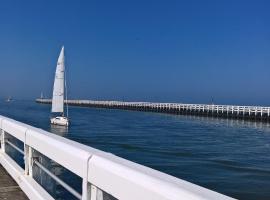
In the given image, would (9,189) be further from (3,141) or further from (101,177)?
(101,177)

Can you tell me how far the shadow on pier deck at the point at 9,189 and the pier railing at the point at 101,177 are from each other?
91 mm

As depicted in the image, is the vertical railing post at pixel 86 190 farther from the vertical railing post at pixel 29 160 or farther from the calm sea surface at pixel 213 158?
the vertical railing post at pixel 29 160

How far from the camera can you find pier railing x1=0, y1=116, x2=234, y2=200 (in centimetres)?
250

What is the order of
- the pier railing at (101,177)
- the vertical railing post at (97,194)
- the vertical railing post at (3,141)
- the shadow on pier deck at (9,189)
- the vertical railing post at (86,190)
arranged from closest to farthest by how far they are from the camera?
1. the pier railing at (101,177)
2. the vertical railing post at (97,194)
3. the vertical railing post at (86,190)
4. the shadow on pier deck at (9,189)
5. the vertical railing post at (3,141)

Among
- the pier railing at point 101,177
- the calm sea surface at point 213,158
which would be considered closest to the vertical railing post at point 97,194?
the pier railing at point 101,177

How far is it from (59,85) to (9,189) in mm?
54713

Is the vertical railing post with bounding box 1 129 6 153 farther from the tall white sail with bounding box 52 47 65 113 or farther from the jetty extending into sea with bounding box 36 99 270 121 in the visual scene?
the jetty extending into sea with bounding box 36 99 270 121

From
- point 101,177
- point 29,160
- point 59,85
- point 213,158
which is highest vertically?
point 59,85

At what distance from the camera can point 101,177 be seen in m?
3.28

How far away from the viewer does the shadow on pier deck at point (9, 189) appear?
17.6ft

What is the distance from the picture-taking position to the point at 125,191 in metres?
2.89

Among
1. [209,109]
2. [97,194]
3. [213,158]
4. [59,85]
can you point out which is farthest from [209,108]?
[97,194]

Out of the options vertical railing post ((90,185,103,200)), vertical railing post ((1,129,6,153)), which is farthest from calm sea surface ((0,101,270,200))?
vertical railing post ((1,129,6,153))

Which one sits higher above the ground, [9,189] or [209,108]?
[9,189]
